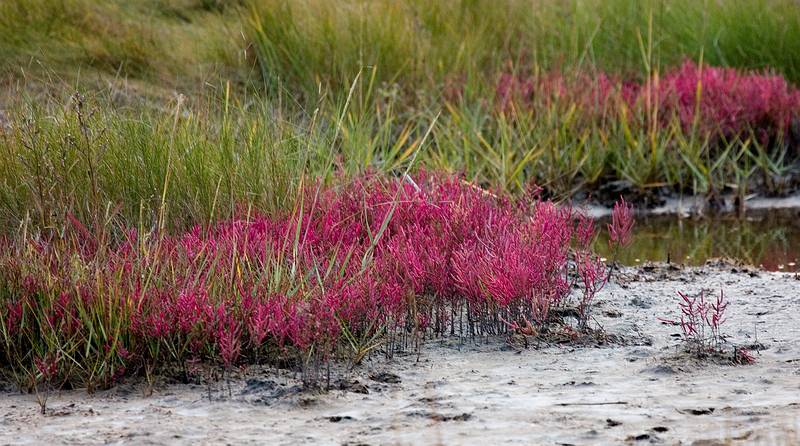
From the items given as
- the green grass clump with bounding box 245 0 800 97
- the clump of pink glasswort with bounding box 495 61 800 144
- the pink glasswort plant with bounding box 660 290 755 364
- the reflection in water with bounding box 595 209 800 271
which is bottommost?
the reflection in water with bounding box 595 209 800 271

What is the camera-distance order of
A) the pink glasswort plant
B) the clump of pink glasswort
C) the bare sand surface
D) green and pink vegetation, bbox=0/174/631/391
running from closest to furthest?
the bare sand surface → green and pink vegetation, bbox=0/174/631/391 → the pink glasswort plant → the clump of pink glasswort

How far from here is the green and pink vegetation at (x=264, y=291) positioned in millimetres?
3834

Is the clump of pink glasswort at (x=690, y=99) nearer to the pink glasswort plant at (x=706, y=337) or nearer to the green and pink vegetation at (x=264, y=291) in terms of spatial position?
the green and pink vegetation at (x=264, y=291)

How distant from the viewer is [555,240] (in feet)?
16.2

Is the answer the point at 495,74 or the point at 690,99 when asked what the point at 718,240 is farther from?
the point at 495,74

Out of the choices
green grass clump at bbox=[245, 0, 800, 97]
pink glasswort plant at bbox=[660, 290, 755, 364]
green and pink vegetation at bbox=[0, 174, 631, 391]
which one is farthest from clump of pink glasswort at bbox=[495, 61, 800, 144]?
pink glasswort plant at bbox=[660, 290, 755, 364]

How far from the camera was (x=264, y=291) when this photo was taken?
4.10m

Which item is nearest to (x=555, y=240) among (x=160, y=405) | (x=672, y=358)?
(x=672, y=358)

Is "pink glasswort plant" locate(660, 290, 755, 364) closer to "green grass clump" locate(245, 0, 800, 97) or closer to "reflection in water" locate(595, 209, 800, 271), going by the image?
"reflection in water" locate(595, 209, 800, 271)

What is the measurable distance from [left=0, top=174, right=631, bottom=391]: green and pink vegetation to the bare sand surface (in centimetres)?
12

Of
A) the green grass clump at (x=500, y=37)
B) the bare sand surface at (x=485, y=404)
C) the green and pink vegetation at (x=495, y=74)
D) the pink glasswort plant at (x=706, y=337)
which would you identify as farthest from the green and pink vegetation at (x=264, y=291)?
the green grass clump at (x=500, y=37)

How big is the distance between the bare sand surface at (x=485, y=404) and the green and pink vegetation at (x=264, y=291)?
12cm

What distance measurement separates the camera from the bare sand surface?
10.7 ft

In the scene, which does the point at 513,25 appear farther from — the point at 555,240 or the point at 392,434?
the point at 392,434
